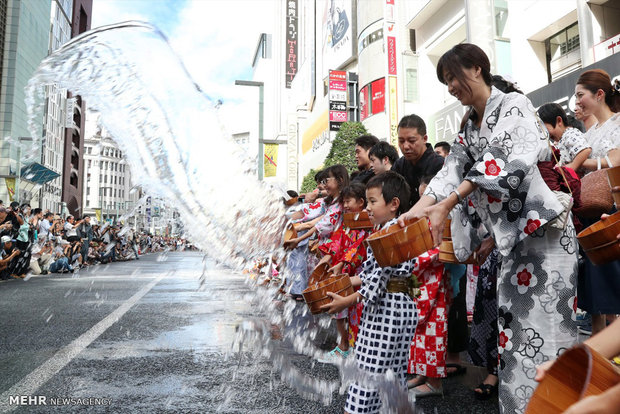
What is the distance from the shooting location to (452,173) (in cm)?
233

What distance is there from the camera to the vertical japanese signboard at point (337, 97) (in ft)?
95.1

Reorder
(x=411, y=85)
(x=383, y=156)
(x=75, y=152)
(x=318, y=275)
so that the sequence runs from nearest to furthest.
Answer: (x=318, y=275) → (x=383, y=156) → (x=411, y=85) → (x=75, y=152)

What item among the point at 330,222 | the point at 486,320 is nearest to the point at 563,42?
the point at 330,222

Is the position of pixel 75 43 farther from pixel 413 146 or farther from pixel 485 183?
pixel 485 183

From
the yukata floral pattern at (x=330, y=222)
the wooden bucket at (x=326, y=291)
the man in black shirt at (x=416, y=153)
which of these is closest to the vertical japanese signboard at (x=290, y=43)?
the yukata floral pattern at (x=330, y=222)

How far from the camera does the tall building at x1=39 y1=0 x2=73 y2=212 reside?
41688 millimetres

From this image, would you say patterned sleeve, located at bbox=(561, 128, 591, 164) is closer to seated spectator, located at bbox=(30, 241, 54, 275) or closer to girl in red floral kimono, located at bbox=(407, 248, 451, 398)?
girl in red floral kimono, located at bbox=(407, 248, 451, 398)

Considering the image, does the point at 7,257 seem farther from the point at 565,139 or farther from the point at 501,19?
the point at 501,19

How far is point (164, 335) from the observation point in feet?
15.2

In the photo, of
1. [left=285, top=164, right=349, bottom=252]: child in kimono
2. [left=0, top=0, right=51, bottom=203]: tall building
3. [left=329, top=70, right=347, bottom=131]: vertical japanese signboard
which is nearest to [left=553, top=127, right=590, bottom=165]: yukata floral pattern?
[left=285, top=164, right=349, bottom=252]: child in kimono

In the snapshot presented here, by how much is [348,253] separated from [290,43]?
5791 centimetres

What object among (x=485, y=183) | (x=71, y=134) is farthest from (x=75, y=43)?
(x=71, y=134)

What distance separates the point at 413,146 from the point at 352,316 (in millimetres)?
1458

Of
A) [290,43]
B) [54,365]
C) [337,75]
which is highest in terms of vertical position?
[290,43]
